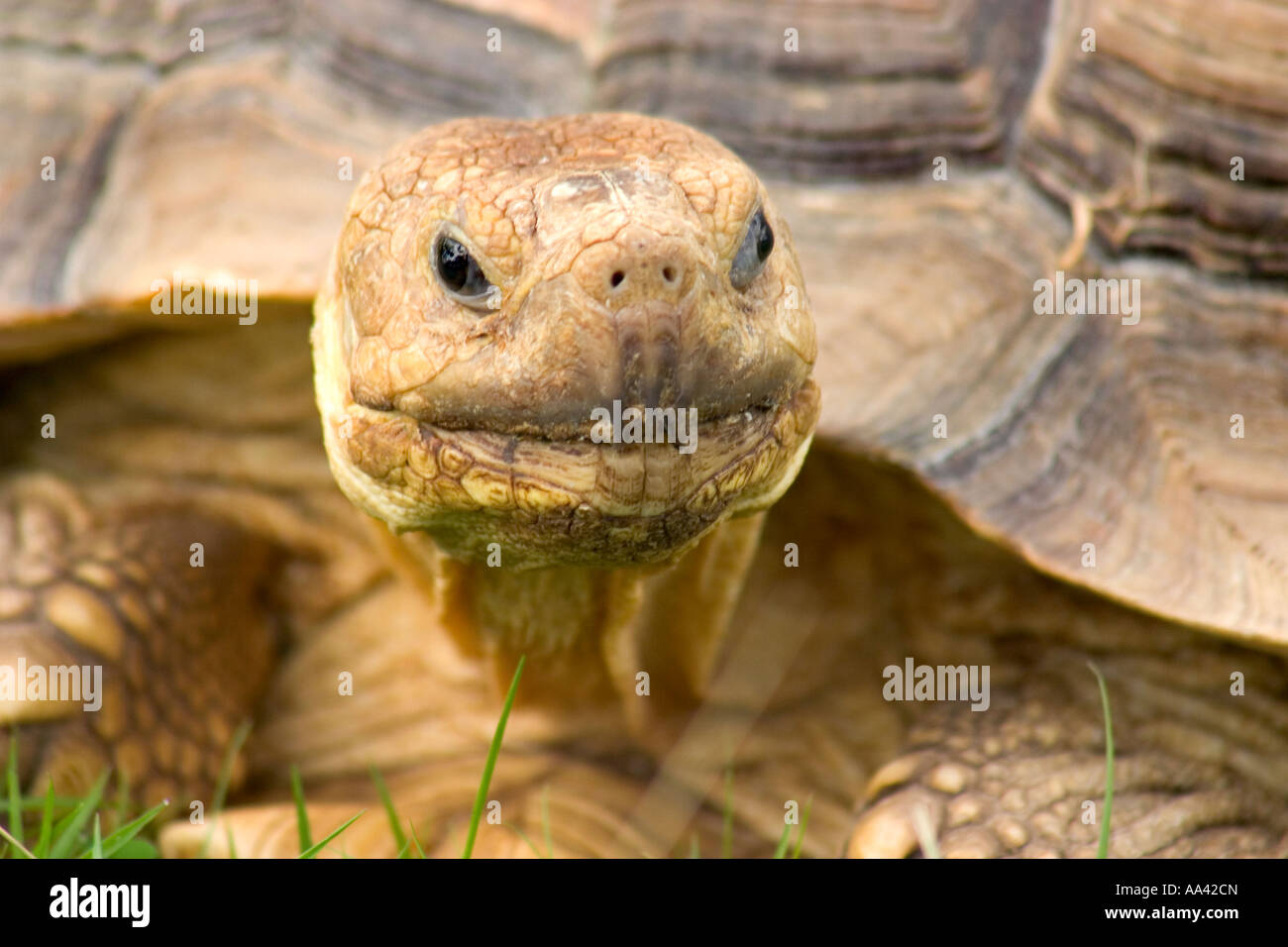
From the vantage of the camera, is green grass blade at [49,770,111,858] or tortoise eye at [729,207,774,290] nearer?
tortoise eye at [729,207,774,290]

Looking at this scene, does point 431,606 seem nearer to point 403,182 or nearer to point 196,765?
point 196,765

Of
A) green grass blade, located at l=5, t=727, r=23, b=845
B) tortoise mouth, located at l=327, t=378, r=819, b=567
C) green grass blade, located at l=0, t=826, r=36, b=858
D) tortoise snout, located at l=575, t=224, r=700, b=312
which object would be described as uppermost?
tortoise snout, located at l=575, t=224, r=700, b=312

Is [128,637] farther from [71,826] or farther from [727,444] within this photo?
[727,444]

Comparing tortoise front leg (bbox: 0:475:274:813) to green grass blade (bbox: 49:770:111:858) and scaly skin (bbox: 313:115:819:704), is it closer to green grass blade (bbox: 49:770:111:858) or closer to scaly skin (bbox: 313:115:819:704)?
green grass blade (bbox: 49:770:111:858)

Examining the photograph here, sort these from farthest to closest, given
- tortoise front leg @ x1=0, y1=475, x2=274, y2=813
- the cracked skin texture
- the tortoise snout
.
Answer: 1. tortoise front leg @ x1=0, y1=475, x2=274, y2=813
2. the cracked skin texture
3. the tortoise snout

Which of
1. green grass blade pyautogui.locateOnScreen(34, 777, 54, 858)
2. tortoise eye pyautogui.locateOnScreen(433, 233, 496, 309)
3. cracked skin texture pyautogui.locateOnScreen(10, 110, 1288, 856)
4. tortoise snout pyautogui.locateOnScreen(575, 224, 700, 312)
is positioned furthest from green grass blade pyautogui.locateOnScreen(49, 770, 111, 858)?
tortoise snout pyautogui.locateOnScreen(575, 224, 700, 312)

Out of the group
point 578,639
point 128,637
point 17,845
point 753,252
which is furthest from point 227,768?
point 753,252

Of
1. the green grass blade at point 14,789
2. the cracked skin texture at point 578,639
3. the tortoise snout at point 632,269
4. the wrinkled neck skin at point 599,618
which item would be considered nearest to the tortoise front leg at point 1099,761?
the cracked skin texture at point 578,639

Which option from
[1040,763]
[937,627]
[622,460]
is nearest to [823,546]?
[937,627]
